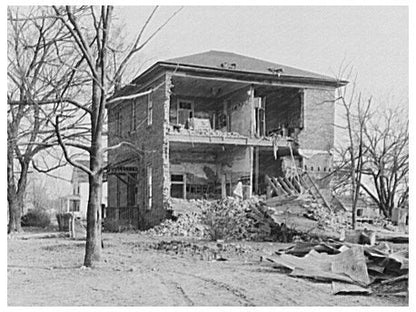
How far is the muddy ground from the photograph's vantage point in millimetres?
8633

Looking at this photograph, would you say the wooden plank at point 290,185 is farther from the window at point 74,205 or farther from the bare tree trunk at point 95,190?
the window at point 74,205

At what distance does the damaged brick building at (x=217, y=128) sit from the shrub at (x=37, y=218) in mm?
2641

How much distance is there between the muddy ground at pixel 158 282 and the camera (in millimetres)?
8633

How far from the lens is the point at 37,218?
24266mm

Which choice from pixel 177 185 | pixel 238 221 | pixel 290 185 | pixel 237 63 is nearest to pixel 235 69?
pixel 237 63

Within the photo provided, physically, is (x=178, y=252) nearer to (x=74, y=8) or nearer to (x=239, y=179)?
(x=74, y=8)

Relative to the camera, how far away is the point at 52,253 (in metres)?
13.6

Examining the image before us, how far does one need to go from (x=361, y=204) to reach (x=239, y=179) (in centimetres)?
559

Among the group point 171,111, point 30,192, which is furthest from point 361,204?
point 30,192

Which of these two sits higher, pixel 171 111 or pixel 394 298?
pixel 171 111

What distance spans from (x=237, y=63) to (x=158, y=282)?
583 inches

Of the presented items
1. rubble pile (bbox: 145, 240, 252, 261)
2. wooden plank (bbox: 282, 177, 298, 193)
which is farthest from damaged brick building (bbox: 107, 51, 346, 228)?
rubble pile (bbox: 145, 240, 252, 261)

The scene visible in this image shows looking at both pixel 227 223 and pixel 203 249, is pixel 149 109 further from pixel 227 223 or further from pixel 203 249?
pixel 203 249

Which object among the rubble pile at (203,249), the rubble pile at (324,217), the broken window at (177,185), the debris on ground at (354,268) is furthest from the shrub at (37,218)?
the debris on ground at (354,268)
